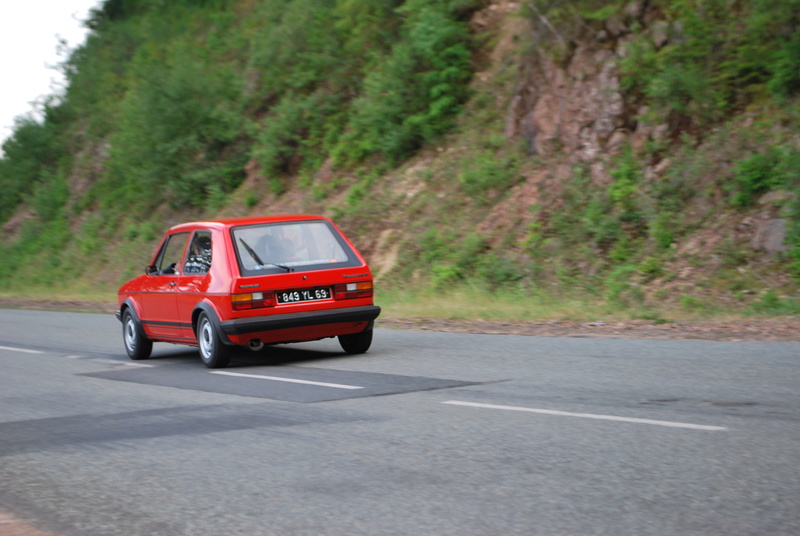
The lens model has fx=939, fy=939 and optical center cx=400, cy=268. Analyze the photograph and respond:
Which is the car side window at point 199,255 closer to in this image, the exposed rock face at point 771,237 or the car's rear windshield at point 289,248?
the car's rear windshield at point 289,248

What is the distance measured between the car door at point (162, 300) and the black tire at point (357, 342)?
1.97 metres

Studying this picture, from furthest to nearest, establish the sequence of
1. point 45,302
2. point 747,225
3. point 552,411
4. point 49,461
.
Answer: point 45,302 < point 747,225 < point 552,411 < point 49,461

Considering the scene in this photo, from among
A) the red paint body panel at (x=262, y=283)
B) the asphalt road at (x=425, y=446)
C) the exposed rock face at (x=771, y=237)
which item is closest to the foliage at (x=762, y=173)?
the exposed rock face at (x=771, y=237)

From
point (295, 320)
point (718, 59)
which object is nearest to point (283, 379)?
point (295, 320)

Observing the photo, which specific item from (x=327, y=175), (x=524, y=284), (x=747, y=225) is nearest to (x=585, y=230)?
(x=524, y=284)

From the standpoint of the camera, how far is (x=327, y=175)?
29234mm

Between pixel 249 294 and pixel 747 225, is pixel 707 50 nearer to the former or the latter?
pixel 747 225

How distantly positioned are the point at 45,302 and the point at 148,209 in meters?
9.73

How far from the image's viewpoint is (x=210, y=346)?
10.6 m

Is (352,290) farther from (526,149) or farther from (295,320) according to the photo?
(526,149)

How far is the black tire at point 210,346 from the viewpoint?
412 inches

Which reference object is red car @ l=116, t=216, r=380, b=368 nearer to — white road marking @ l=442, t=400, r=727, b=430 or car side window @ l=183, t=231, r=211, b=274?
car side window @ l=183, t=231, r=211, b=274

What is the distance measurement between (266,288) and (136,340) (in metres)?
2.94

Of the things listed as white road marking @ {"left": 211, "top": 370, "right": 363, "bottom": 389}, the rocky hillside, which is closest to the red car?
white road marking @ {"left": 211, "top": 370, "right": 363, "bottom": 389}
